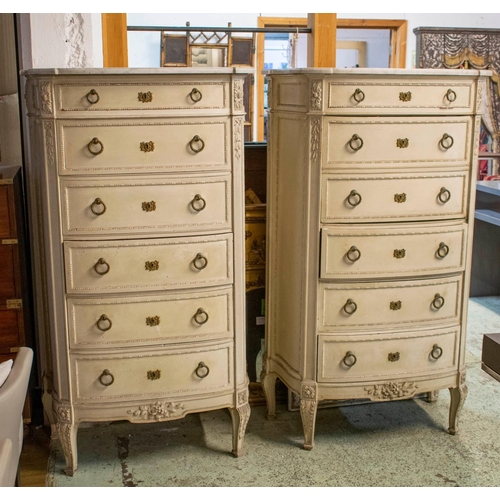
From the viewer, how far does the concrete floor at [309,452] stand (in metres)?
2.59

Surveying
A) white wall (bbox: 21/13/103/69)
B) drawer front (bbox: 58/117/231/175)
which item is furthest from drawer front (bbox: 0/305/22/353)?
white wall (bbox: 21/13/103/69)

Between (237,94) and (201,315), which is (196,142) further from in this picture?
(201,315)

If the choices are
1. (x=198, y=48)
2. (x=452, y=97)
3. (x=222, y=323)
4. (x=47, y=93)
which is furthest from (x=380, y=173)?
(x=198, y=48)

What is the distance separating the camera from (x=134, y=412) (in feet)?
8.59

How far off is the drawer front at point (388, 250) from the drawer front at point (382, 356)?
27cm

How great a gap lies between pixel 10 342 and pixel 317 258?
1.33 m

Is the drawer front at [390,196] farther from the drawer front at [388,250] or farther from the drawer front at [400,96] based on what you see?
the drawer front at [400,96]

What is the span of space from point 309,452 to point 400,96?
145 centimetres

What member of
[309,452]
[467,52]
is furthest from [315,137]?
[467,52]

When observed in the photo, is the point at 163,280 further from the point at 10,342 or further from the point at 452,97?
the point at 452,97

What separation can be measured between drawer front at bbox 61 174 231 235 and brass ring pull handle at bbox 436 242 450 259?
86cm

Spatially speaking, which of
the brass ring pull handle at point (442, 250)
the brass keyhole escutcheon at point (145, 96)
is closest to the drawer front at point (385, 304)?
the brass ring pull handle at point (442, 250)

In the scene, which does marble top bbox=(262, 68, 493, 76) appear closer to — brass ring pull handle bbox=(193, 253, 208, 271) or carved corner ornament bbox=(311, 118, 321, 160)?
carved corner ornament bbox=(311, 118, 321, 160)

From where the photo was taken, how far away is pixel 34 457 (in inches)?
108
